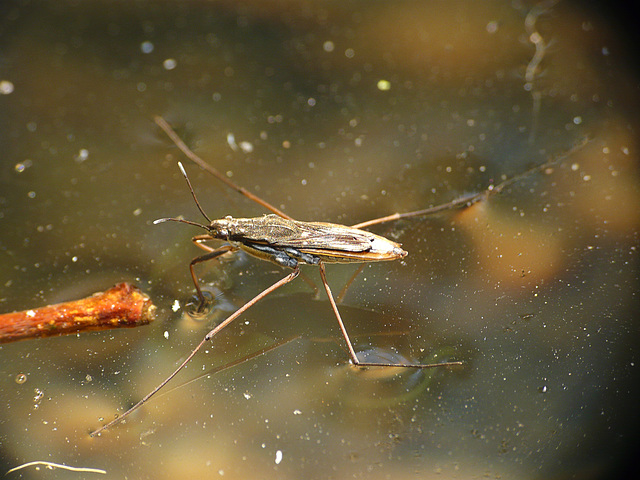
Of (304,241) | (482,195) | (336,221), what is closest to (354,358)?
(304,241)

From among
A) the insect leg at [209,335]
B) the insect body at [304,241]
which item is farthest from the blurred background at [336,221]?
the insect body at [304,241]

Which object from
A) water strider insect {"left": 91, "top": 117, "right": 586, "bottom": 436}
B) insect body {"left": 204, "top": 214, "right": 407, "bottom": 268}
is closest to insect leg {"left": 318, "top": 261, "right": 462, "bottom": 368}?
water strider insect {"left": 91, "top": 117, "right": 586, "bottom": 436}

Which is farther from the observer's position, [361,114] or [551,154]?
[361,114]

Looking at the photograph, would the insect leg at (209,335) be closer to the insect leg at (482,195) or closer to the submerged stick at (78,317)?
the submerged stick at (78,317)

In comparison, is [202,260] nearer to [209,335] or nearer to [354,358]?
[209,335]

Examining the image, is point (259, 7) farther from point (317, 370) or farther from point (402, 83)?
point (317, 370)

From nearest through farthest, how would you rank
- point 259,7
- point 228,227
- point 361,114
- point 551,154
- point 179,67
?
point 228,227, point 551,154, point 361,114, point 179,67, point 259,7

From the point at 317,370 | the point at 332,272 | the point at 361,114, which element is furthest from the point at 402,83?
the point at 317,370
